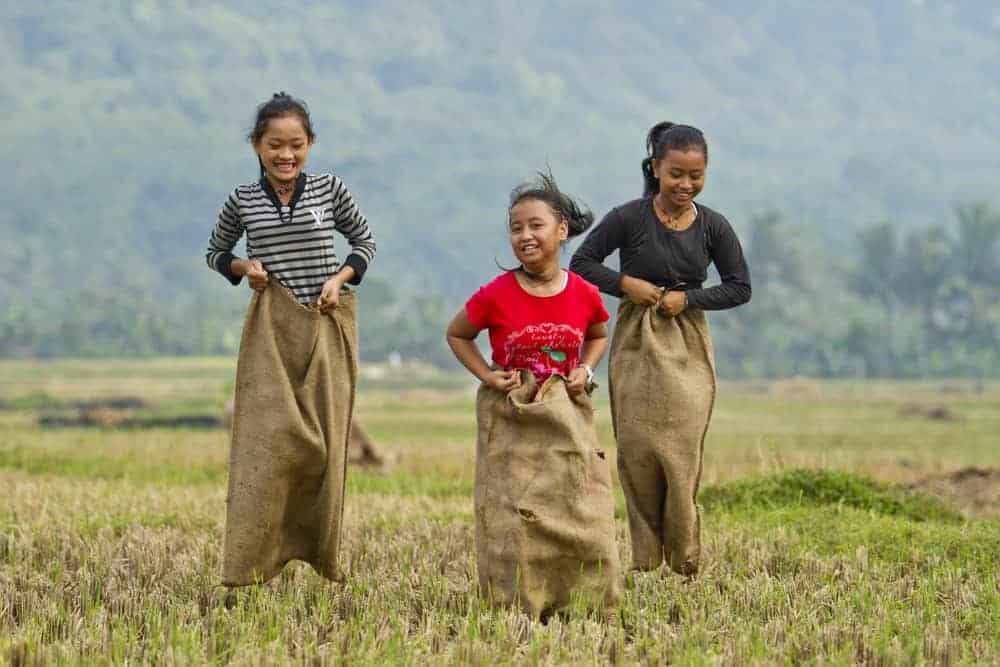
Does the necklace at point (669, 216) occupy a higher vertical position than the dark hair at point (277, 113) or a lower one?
lower

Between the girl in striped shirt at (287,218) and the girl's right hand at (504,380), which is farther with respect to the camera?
the girl in striped shirt at (287,218)

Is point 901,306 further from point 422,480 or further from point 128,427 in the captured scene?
point 422,480

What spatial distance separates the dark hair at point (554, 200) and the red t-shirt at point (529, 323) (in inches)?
10.9

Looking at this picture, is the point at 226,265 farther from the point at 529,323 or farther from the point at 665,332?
the point at 665,332

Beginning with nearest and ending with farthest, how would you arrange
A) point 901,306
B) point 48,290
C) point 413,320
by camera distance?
point 413,320
point 901,306
point 48,290

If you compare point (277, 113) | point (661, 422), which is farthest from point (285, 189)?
point (661, 422)

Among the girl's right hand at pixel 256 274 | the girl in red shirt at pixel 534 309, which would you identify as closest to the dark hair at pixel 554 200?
the girl in red shirt at pixel 534 309

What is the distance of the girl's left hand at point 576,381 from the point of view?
18.3 feet

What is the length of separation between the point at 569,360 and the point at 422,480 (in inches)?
283

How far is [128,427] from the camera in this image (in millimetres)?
23109

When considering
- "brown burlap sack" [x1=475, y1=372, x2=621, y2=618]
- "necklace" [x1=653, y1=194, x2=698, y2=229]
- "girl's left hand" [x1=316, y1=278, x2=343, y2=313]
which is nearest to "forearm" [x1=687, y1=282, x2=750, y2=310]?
"necklace" [x1=653, y1=194, x2=698, y2=229]

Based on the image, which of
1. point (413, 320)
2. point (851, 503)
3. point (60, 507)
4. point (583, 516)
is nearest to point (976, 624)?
point (583, 516)

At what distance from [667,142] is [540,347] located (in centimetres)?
119

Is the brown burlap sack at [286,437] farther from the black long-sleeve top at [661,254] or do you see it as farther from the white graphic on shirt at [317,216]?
the black long-sleeve top at [661,254]
